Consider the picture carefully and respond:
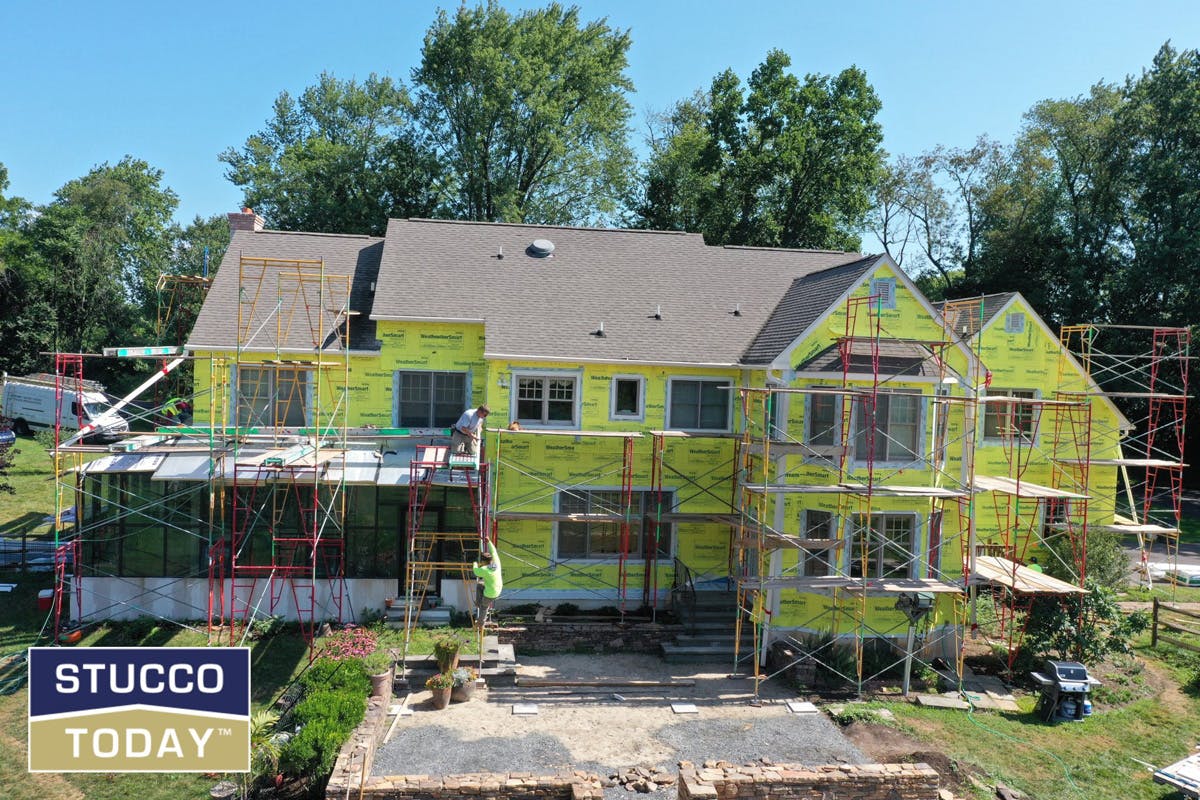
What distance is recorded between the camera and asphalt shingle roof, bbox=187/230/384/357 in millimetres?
21625

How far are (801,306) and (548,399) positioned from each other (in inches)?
271

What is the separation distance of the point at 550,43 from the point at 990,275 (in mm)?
27181

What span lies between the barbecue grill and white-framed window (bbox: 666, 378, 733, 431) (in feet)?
30.6

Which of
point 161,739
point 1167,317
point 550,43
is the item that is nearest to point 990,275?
point 1167,317

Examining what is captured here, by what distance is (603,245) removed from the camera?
86.9 ft

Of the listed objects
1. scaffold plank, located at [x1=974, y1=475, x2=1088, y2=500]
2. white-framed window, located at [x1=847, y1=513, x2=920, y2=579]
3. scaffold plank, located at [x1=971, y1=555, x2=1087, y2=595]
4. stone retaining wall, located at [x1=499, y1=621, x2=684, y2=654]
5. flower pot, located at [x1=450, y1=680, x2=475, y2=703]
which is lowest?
flower pot, located at [x1=450, y1=680, x2=475, y2=703]

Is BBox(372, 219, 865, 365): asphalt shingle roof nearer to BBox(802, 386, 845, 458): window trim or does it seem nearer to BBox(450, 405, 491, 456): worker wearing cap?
BBox(450, 405, 491, 456): worker wearing cap

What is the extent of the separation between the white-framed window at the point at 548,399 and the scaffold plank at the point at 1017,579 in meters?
10.5

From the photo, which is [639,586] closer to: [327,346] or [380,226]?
[327,346]

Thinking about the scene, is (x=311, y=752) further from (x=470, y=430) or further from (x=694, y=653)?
(x=694, y=653)

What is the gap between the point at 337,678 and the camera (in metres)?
15.2

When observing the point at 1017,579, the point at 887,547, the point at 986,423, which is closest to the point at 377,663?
the point at 887,547

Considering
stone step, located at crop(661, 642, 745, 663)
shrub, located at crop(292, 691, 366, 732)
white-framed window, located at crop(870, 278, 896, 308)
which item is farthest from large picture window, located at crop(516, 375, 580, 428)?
shrub, located at crop(292, 691, 366, 732)

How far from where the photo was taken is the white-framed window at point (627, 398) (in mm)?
21797
